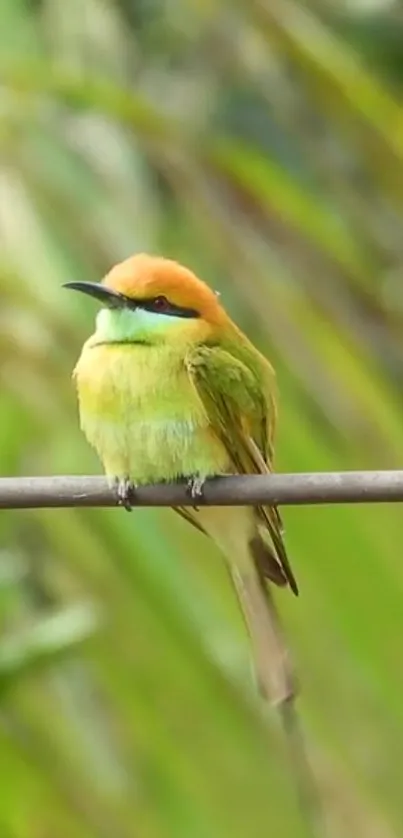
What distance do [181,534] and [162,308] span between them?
0.33 m

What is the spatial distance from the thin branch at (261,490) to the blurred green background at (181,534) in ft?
1.06

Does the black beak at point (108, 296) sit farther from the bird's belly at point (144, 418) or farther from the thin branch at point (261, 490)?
the thin branch at point (261, 490)

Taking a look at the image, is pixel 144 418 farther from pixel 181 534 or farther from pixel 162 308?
pixel 181 534

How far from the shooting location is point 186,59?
2.16m

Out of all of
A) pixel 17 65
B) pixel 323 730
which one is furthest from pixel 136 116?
pixel 323 730

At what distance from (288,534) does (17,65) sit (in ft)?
1.42

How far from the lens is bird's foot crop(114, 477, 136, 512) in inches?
30.5

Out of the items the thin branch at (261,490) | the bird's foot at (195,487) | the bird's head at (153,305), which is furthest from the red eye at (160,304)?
the thin branch at (261,490)

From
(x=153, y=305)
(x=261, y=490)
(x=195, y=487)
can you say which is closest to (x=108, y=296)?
(x=153, y=305)

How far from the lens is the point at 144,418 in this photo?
972mm

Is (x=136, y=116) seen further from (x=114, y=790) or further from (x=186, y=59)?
(x=186, y=59)

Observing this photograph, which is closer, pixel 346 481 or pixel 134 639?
pixel 346 481

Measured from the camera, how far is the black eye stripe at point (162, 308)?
936 millimetres

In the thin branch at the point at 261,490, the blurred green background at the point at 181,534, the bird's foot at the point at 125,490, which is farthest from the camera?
the blurred green background at the point at 181,534
